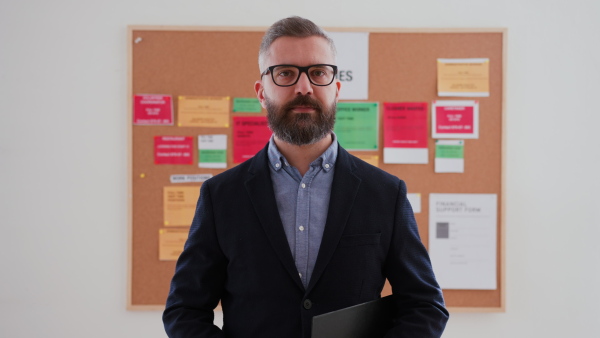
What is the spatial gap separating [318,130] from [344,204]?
170 mm

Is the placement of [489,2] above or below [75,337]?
above

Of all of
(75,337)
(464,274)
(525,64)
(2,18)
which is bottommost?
(75,337)

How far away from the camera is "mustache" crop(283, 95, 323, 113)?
1138 mm

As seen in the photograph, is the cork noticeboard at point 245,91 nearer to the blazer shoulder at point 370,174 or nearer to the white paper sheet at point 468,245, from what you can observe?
the white paper sheet at point 468,245

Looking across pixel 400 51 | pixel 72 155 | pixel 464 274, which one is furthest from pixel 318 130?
pixel 72 155

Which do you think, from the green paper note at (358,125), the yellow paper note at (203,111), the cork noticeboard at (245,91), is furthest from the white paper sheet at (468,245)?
the yellow paper note at (203,111)

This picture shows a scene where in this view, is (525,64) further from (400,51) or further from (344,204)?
(344,204)

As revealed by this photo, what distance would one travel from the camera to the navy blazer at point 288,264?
3.66 ft

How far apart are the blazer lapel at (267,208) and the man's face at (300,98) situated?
3.8 inches

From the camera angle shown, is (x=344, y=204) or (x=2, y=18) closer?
(x=344, y=204)

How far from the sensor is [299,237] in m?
1.15

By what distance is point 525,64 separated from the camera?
222 cm

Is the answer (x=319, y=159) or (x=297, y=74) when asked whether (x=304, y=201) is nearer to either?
(x=319, y=159)

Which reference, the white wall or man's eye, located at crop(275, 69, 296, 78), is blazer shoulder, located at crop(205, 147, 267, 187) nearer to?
man's eye, located at crop(275, 69, 296, 78)
